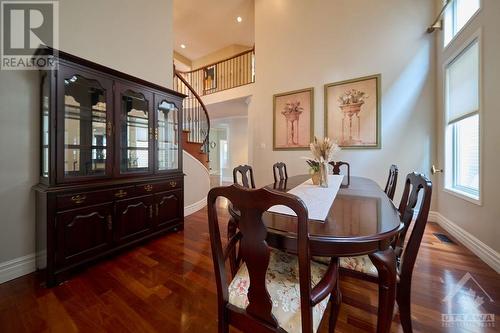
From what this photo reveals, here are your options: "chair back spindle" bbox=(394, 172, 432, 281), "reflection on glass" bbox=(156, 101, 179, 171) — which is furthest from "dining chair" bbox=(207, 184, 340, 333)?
"reflection on glass" bbox=(156, 101, 179, 171)

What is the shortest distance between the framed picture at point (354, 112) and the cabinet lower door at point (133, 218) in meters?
3.29

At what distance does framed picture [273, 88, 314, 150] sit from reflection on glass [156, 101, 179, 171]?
230 cm

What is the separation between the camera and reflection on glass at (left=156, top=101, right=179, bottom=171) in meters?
2.62

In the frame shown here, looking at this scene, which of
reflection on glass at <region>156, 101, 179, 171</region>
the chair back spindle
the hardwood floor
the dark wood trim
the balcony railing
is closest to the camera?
the chair back spindle

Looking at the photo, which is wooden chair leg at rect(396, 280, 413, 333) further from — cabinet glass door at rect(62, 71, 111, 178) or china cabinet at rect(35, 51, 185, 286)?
cabinet glass door at rect(62, 71, 111, 178)

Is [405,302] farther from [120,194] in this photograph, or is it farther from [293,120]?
[293,120]

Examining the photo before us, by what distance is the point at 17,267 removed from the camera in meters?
1.72

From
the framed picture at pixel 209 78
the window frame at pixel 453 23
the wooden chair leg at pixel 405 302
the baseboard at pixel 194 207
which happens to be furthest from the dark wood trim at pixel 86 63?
the framed picture at pixel 209 78

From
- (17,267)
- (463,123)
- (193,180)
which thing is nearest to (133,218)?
(17,267)

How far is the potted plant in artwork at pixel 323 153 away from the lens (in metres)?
1.88

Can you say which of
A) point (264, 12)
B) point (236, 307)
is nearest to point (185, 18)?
point (264, 12)

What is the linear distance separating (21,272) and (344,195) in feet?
9.43

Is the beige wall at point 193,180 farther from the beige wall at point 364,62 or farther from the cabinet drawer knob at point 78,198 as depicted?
the cabinet drawer knob at point 78,198

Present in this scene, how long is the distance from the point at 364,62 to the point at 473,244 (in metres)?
3.05
